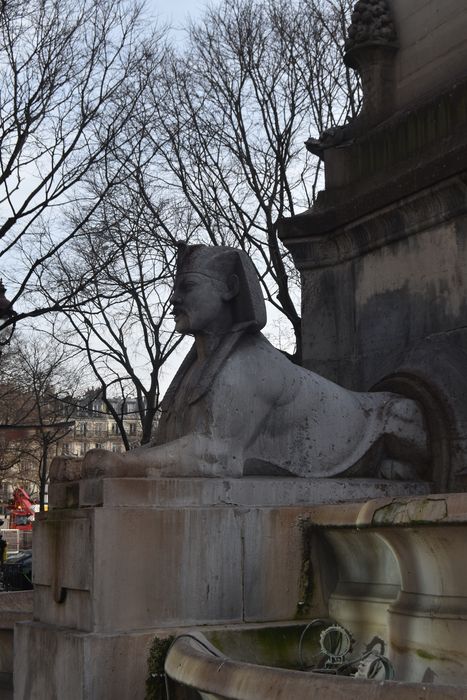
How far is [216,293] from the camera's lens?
267 inches

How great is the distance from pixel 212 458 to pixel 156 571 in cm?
76

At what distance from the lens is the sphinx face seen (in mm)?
6711

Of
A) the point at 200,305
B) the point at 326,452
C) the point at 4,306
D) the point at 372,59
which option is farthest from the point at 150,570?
the point at 4,306

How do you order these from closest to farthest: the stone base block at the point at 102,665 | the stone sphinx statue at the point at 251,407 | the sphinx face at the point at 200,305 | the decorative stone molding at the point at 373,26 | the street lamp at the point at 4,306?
the stone base block at the point at 102,665 → the stone sphinx statue at the point at 251,407 → the sphinx face at the point at 200,305 → the decorative stone molding at the point at 373,26 → the street lamp at the point at 4,306

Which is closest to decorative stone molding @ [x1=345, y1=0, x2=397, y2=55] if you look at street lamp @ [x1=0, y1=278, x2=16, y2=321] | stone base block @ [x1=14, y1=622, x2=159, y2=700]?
stone base block @ [x1=14, y1=622, x2=159, y2=700]

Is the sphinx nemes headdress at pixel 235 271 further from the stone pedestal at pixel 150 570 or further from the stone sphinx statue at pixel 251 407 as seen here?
the stone pedestal at pixel 150 570

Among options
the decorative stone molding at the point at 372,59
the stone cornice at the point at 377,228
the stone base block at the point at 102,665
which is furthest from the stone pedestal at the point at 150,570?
the decorative stone molding at the point at 372,59

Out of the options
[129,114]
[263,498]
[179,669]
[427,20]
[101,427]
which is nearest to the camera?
[179,669]

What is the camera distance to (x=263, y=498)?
6.24m

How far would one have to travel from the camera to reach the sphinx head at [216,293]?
6.71 metres

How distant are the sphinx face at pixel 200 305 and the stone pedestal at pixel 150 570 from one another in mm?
1049

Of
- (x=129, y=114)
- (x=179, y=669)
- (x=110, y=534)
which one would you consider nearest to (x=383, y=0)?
(x=110, y=534)

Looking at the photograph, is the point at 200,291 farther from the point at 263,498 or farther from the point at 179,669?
the point at 179,669

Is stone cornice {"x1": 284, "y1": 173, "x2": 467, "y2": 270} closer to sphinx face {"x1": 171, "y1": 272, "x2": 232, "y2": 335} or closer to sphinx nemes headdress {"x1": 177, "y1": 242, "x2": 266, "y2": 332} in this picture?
sphinx nemes headdress {"x1": 177, "y1": 242, "x2": 266, "y2": 332}
